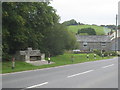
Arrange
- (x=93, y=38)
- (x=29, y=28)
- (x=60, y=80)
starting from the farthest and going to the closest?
(x=93, y=38) < (x=29, y=28) < (x=60, y=80)

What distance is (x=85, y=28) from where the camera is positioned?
16475 centimetres

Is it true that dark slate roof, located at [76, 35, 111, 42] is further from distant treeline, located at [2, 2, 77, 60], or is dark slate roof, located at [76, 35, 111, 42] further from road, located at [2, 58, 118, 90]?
road, located at [2, 58, 118, 90]

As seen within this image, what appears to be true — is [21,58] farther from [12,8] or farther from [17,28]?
[12,8]

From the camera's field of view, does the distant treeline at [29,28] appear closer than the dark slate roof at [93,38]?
Yes

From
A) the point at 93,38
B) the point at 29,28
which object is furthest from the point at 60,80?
the point at 93,38

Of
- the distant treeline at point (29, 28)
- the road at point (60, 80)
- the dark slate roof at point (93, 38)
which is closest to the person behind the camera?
the road at point (60, 80)

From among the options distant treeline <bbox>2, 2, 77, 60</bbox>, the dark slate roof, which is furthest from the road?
the dark slate roof

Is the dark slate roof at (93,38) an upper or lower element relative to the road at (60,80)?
upper

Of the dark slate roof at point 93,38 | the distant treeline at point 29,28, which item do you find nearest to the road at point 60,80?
the distant treeline at point 29,28

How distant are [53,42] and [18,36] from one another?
45.1ft

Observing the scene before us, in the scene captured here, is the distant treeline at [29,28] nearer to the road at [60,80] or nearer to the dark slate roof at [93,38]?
the road at [60,80]

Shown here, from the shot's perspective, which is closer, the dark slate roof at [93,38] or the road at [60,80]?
the road at [60,80]

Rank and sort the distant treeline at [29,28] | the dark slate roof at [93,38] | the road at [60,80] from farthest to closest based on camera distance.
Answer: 1. the dark slate roof at [93,38]
2. the distant treeline at [29,28]
3. the road at [60,80]

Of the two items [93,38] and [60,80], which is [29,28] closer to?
[60,80]
